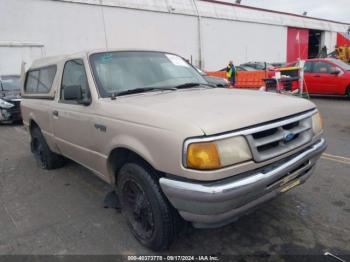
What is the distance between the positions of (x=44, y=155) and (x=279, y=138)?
4115mm

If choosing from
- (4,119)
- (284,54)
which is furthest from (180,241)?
(284,54)

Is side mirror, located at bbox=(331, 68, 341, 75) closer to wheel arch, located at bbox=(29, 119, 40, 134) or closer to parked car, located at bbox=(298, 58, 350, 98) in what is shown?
parked car, located at bbox=(298, 58, 350, 98)

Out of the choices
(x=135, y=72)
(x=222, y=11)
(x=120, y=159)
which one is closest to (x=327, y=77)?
(x=135, y=72)

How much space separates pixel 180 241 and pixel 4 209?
95.0 inches

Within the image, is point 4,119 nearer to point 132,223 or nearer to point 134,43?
point 132,223

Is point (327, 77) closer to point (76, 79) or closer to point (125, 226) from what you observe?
point (76, 79)

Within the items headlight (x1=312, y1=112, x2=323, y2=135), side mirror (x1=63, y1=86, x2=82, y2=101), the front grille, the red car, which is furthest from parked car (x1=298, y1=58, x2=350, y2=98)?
side mirror (x1=63, y1=86, x2=82, y2=101)

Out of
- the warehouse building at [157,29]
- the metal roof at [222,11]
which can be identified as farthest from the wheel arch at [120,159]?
the metal roof at [222,11]

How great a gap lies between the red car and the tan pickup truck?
9.67 m

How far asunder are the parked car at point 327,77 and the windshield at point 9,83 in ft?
36.0

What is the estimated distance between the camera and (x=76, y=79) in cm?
398

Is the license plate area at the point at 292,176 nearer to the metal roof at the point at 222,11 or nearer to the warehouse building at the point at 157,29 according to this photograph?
the warehouse building at the point at 157,29

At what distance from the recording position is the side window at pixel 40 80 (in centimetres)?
477

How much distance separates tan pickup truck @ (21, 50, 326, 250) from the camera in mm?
2355
